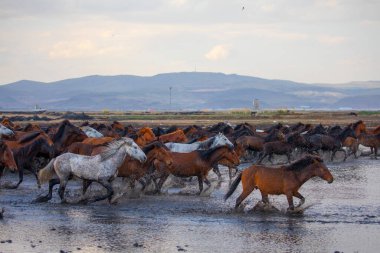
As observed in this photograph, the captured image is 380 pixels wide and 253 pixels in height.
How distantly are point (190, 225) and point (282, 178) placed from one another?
2.01 meters

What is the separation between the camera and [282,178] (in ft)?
45.0

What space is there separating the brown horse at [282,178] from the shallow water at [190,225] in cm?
40

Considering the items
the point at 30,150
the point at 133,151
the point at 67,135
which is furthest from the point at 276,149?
the point at 133,151

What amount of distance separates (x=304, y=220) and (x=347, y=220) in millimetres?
A: 742

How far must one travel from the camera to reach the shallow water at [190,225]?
11.1 m

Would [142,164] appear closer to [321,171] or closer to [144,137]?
[321,171]

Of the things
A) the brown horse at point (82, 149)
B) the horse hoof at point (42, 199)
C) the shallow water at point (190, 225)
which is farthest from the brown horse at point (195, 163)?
the horse hoof at point (42, 199)

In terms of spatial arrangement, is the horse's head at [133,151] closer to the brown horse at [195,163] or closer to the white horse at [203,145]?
the brown horse at [195,163]

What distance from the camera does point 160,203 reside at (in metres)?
15.5

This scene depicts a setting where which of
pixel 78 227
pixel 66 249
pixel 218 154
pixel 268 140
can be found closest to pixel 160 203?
pixel 218 154

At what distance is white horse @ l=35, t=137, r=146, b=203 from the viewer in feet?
48.8

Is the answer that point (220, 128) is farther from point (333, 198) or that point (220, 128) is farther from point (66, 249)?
point (66, 249)

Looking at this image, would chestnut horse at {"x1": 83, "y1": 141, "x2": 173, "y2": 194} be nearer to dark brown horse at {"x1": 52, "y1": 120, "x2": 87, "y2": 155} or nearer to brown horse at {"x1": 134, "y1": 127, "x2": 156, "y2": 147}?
brown horse at {"x1": 134, "y1": 127, "x2": 156, "y2": 147}

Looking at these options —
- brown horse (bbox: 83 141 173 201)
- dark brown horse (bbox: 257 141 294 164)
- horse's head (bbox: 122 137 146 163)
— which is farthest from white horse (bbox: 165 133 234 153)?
dark brown horse (bbox: 257 141 294 164)
